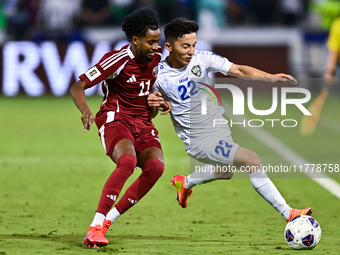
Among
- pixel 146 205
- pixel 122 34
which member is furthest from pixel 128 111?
pixel 122 34

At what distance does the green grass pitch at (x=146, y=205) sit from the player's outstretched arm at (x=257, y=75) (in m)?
1.32

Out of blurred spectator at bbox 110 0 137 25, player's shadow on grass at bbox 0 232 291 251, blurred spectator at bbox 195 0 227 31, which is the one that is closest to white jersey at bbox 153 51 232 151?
player's shadow on grass at bbox 0 232 291 251

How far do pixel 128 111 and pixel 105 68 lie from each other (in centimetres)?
47

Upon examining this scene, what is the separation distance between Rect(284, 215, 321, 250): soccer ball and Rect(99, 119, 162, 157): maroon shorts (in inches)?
52.5

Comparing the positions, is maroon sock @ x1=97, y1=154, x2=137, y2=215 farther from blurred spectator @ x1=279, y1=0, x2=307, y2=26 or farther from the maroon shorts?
blurred spectator @ x1=279, y1=0, x2=307, y2=26

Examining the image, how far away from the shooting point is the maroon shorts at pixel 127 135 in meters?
4.93

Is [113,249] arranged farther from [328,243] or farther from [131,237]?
[328,243]

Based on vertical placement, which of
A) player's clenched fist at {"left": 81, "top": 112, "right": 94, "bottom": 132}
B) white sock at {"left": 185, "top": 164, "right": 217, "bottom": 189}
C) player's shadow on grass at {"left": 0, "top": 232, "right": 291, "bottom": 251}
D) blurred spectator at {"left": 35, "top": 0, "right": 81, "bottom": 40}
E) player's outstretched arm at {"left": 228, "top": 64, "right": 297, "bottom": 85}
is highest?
blurred spectator at {"left": 35, "top": 0, "right": 81, "bottom": 40}

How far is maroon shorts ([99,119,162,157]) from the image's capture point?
4.93m

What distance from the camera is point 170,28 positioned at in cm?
511

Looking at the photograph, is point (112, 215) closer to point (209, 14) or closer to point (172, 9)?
point (172, 9)

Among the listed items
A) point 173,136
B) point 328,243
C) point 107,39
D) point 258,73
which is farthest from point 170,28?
point 107,39

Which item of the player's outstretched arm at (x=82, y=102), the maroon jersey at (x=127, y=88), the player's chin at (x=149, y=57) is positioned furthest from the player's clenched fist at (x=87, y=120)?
the player's chin at (x=149, y=57)

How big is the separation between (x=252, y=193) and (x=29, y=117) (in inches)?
321
